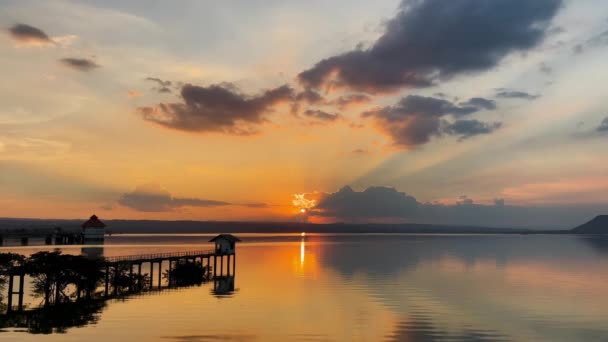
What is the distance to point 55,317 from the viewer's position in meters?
55.7

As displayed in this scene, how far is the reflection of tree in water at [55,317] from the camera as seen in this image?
50.7 meters

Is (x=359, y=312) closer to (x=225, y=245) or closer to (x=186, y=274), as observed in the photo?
(x=186, y=274)

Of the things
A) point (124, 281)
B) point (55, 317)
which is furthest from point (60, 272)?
point (124, 281)

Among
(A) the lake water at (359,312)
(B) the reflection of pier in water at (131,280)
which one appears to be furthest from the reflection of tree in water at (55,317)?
(A) the lake water at (359,312)

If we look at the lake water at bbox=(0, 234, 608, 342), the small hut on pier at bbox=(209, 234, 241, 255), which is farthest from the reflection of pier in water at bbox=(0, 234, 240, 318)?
the lake water at bbox=(0, 234, 608, 342)

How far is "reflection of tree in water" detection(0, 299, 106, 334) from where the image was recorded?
50.7 m

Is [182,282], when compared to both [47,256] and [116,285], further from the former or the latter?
[47,256]

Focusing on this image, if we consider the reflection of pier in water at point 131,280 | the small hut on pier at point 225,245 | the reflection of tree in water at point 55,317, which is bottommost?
the reflection of tree in water at point 55,317

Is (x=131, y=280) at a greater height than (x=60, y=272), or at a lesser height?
lesser

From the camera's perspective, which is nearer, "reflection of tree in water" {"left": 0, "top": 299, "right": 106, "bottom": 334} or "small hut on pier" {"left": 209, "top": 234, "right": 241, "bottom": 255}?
"reflection of tree in water" {"left": 0, "top": 299, "right": 106, "bottom": 334}

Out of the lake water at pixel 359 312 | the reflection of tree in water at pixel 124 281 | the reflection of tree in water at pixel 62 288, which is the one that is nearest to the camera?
the lake water at pixel 359 312

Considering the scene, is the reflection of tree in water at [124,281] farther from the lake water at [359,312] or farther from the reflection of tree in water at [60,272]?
the reflection of tree in water at [60,272]

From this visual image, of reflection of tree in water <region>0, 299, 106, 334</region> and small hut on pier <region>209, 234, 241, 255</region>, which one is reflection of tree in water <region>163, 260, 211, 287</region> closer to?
small hut on pier <region>209, 234, 241, 255</region>

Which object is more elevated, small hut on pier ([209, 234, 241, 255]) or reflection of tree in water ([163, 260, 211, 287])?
small hut on pier ([209, 234, 241, 255])
